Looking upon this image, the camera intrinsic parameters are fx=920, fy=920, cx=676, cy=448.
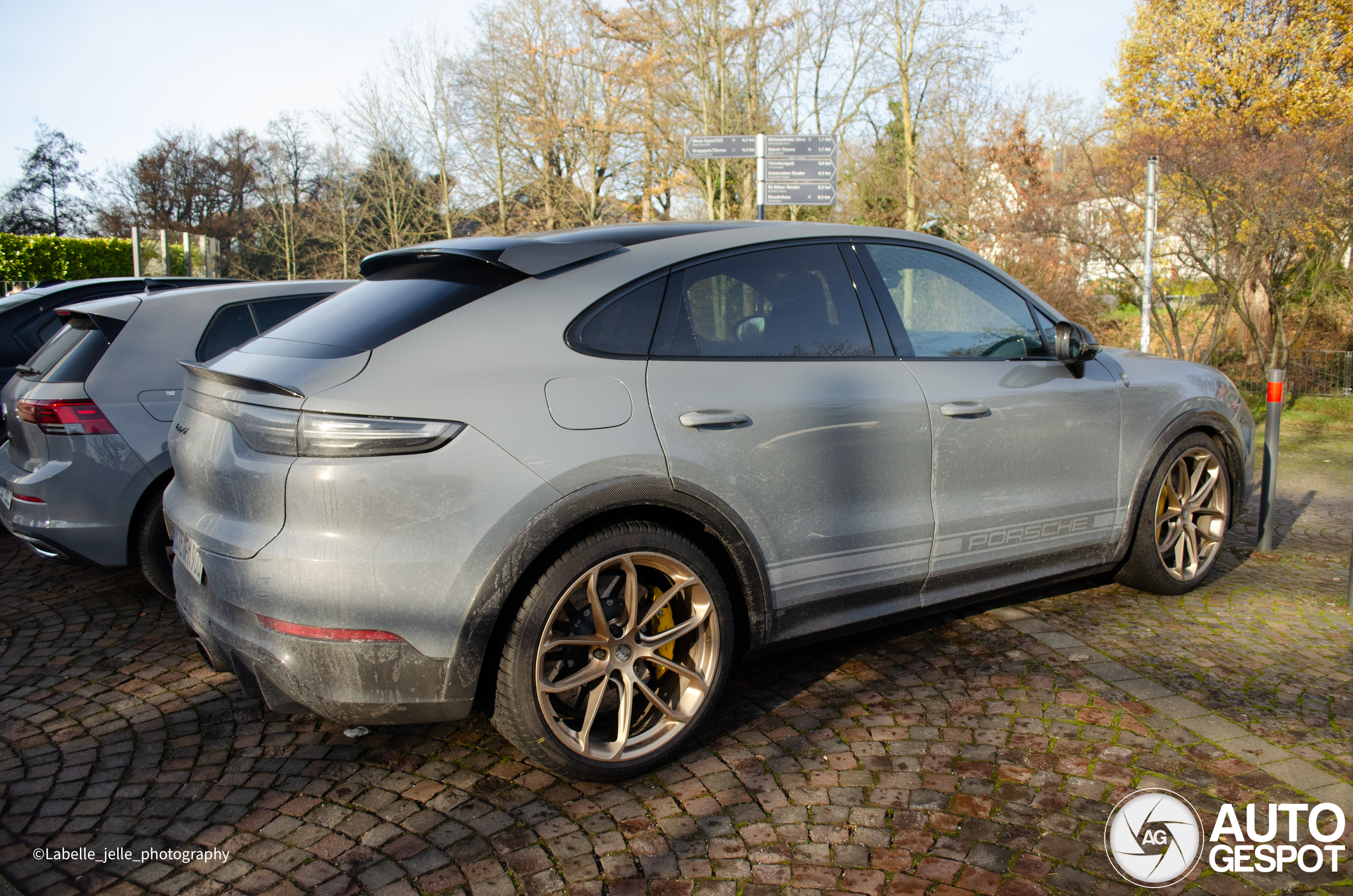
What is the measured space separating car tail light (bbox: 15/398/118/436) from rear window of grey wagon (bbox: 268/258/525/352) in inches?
74.6

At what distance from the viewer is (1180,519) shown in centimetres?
450

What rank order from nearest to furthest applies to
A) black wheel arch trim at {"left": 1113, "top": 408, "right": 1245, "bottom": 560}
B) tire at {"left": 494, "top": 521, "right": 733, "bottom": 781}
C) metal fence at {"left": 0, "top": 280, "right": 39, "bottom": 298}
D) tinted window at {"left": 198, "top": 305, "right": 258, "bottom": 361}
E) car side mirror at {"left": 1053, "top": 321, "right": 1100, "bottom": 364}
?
tire at {"left": 494, "top": 521, "right": 733, "bottom": 781} < car side mirror at {"left": 1053, "top": 321, "right": 1100, "bottom": 364} < black wheel arch trim at {"left": 1113, "top": 408, "right": 1245, "bottom": 560} < tinted window at {"left": 198, "top": 305, "right": 258, "bottom": 361} < metal fence at {"left": 0, "top": 280, "right": 39, "bottom": 298}

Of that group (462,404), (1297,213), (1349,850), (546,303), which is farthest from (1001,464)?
(1297,213)

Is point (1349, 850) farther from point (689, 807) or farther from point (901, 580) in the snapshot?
point (689, 807)

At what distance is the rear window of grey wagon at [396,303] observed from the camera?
2.68 m

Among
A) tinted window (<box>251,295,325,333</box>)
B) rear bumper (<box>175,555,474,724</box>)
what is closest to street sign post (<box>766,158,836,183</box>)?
tinted window (<box>251,295,325,333</box>)

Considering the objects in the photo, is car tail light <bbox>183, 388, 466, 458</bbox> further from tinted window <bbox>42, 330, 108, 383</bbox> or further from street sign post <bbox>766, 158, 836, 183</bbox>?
street sign post <bbox>766, 158, 836, 183</bbox>

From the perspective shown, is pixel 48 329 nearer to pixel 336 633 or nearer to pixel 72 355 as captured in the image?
pixel 72 355

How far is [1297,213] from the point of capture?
34.6 ft

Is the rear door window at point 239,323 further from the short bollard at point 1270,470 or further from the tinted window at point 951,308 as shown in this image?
the short bollard at point 1270,470

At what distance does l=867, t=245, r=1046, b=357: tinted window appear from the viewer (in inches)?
141

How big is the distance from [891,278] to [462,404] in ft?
6.01

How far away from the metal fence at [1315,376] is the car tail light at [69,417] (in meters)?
13.7

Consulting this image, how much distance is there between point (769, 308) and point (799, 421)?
0.43 metres
